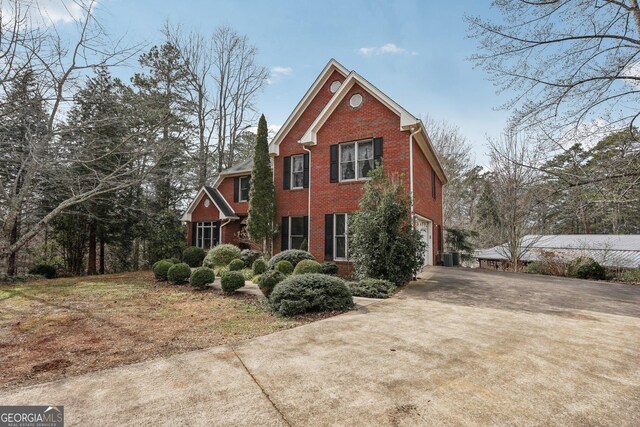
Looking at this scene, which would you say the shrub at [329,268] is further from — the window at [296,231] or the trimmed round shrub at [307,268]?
the window at [296,231]

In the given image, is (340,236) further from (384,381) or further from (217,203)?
(384,381)

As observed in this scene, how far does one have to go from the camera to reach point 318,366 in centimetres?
348

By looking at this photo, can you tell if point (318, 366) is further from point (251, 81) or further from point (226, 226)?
point (251, 81)

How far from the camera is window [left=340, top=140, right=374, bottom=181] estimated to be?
479 inches

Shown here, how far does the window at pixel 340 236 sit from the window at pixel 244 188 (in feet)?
22.7

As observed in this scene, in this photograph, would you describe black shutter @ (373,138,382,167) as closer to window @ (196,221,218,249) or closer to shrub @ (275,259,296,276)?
shrub @ (275,259,296,276)

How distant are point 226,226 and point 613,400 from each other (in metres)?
16.8

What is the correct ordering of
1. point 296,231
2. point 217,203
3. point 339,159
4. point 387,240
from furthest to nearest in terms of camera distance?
point 217,203 < point 296,231 < point 339,159 < point 387,240

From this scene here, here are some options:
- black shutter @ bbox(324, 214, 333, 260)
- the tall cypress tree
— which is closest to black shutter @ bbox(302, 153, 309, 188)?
the tall cypress tree

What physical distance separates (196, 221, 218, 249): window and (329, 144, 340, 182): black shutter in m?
8.68

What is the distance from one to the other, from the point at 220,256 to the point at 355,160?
7466 mm

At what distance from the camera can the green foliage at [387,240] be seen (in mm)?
9047

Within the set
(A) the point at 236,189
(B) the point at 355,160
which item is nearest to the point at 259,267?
(B) the point at 355,160

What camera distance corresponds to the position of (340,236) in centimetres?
1238
